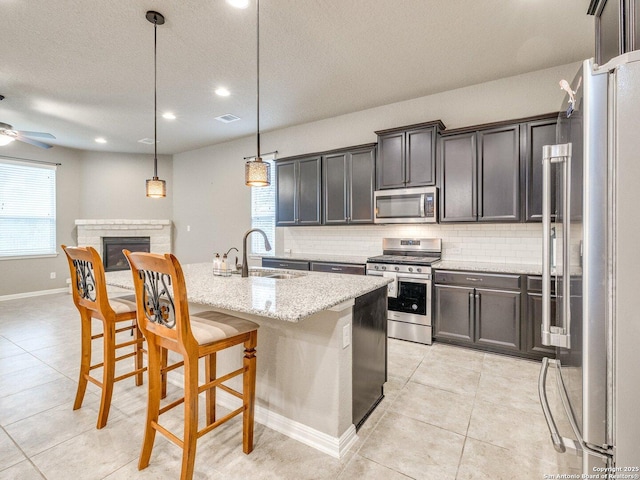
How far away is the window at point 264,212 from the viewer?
5477mm

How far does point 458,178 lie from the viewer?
351cm

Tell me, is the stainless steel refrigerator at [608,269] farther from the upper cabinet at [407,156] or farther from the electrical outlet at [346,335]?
the upper cabinet at [407,156]

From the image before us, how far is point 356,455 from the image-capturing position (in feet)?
5.82

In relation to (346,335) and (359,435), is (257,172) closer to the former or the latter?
(346,335)

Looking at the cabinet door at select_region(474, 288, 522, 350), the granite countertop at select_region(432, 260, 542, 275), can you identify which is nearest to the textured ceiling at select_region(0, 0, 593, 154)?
the granite countertop at select_region(432, 260, 542, 275)

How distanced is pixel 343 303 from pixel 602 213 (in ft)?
3.78

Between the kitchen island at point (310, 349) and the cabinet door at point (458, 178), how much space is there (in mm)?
1868

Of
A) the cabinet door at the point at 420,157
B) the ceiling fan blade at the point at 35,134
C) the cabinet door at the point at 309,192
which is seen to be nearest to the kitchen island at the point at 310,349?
the cabinet door at the point at 420,157

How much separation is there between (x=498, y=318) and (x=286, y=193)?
3236mm

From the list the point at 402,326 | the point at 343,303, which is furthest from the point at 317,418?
the point at 402,326

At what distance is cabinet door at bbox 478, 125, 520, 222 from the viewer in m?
3.21

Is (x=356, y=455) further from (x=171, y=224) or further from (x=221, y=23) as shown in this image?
(x=171, y=224)

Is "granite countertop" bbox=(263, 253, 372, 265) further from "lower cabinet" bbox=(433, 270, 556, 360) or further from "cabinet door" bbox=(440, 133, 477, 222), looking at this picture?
"cabinet door" bbox=(440, 133, 477, 222)

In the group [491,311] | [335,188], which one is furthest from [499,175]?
[335,188]
